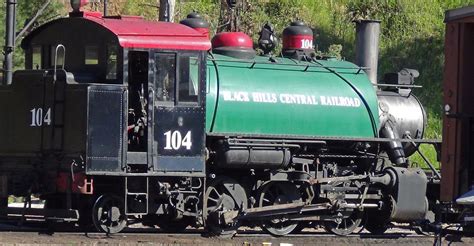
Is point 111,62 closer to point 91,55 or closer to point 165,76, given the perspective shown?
point 91,55

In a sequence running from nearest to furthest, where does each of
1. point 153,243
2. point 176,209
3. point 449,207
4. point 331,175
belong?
point 449,207
point 153,243
point 176,209
point 331,175

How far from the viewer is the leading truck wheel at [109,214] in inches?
603

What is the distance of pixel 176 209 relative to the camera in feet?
51.6

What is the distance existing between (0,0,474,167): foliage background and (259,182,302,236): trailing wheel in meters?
13.9

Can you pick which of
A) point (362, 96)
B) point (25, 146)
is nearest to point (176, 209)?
point (25, 146)

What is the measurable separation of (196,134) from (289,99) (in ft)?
6.48

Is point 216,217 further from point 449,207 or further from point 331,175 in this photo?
point 449,207

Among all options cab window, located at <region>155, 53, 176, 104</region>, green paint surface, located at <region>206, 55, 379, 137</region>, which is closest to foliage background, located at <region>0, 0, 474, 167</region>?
green paint surface, located at <region>206, 55, 379, 137</region>

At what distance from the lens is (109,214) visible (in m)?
15.4

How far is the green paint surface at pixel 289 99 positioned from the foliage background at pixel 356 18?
42.1ft

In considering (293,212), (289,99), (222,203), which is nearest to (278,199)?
(293,212)

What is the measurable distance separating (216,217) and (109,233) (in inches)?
70.3

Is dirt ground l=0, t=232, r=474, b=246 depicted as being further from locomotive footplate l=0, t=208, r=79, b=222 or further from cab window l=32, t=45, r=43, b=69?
cab window l=32, t=45, r=43, b=69

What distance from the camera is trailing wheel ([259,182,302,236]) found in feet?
55.4
